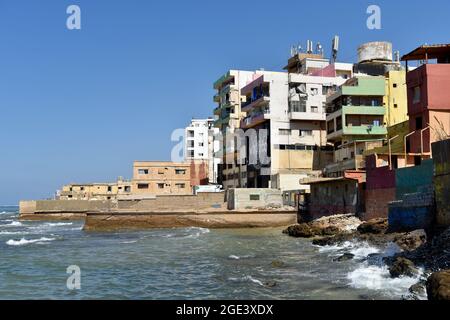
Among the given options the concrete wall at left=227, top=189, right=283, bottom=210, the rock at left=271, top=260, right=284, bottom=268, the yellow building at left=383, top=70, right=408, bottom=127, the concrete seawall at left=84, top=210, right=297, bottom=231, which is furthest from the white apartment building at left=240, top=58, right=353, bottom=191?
the rock at left=271, top=260, right=284, bottom=268

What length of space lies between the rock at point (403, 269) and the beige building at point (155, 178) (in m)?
64.6

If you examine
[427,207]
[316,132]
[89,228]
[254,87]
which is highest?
[254,87]

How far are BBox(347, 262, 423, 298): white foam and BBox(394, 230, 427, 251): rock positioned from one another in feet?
7.71

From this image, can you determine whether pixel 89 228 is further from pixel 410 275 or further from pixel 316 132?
pixel 410 275

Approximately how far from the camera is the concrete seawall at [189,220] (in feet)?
155

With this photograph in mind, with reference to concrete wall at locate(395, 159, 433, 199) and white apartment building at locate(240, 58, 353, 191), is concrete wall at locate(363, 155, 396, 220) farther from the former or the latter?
white apartment building at locate(240, 58, 353, 191)

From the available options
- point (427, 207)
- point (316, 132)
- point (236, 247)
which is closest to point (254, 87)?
point (316, 132)

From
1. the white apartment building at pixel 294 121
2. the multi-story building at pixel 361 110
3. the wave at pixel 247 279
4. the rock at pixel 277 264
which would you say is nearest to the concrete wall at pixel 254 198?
the white apartment building at pixel 294 121

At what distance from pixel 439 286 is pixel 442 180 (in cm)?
930

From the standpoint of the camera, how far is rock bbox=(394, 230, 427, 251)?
19734 mm

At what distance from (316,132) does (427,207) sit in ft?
143

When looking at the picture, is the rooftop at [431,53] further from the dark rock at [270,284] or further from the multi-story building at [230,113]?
the multi-story building at [230,113]
